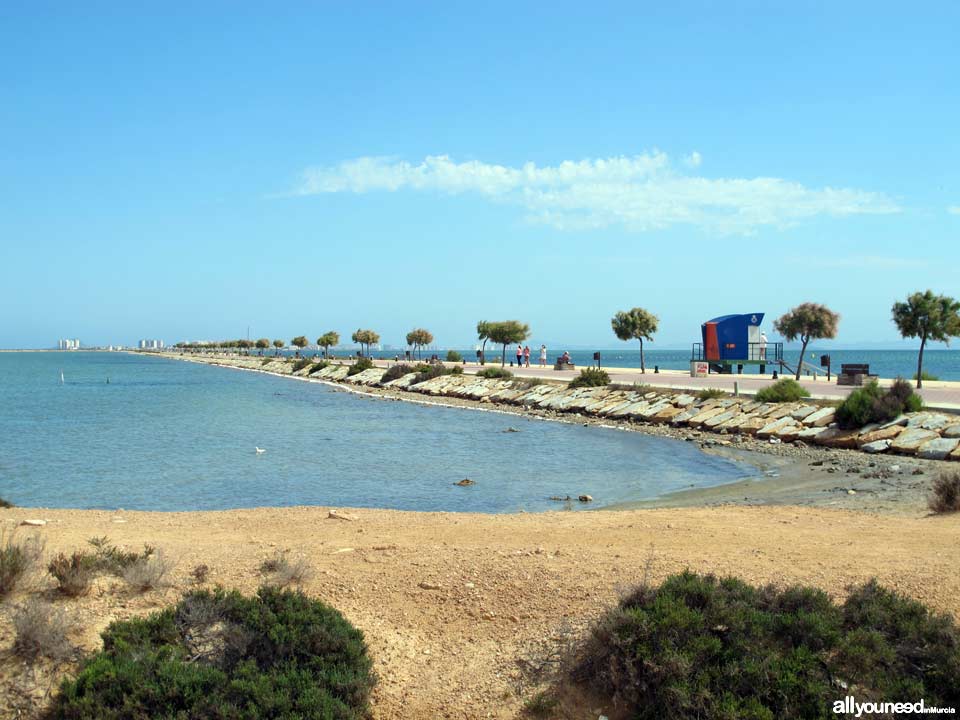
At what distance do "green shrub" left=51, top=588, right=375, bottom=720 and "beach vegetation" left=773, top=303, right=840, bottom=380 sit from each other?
33233 mm

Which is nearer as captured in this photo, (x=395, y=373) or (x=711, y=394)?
(x=711, y=394)

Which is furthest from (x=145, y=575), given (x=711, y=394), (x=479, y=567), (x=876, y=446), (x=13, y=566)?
(x=711, y=394)

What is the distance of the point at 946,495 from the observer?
10.6 meters

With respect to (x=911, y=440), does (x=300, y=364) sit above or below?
above

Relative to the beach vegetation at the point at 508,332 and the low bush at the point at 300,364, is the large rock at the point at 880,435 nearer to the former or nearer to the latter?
the beach vegetation at the point at 508,332

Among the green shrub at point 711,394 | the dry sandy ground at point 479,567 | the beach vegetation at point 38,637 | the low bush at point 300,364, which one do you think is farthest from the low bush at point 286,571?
the low bush at point 300,364

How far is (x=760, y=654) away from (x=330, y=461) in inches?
600

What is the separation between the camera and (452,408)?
36.5 meters

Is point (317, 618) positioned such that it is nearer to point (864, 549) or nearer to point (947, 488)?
point (864, 549)

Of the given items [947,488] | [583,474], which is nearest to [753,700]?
[947,488]

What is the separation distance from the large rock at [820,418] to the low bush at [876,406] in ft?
1.19

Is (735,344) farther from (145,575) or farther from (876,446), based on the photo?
(145,575)

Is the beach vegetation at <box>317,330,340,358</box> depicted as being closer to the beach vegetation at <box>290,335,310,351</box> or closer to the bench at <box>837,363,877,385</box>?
the beach vegetation at <box>290,335,310,351</box>

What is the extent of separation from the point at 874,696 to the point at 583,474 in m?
12.1
